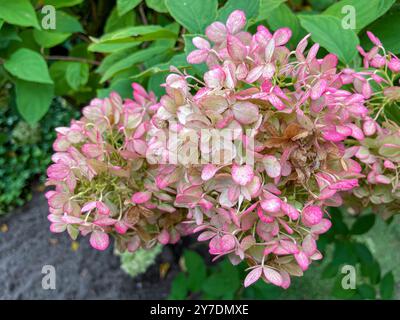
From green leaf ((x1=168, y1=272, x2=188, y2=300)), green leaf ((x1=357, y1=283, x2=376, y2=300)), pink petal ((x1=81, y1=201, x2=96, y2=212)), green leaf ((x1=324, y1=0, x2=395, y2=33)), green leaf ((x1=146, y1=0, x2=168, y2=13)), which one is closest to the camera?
pink petal ((x1=81, y1=201, x2=96, y2=212))

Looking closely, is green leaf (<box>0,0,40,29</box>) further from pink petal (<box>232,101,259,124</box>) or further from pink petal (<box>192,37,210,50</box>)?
pink petal (<box>232,101,259,124</box>)

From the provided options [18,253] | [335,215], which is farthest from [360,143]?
[18,253]

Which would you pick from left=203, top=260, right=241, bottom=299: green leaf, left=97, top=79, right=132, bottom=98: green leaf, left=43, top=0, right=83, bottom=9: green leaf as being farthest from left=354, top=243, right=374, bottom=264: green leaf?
left=43, top=0, right=83, bottom=9: green leaf

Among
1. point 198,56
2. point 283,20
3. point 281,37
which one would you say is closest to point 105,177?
point 198,56

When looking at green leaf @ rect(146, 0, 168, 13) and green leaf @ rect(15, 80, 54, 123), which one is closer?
green leaf @ rect(146, 0, 168, 13)

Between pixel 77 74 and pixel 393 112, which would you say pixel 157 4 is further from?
pixel 393 112

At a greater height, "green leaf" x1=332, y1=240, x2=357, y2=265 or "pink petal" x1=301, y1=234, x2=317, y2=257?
"pink petal" x1=301, y1=234, x2=317, y2=257

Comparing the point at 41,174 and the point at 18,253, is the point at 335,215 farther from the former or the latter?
the point at 41,174
